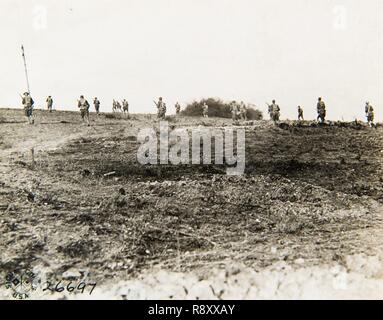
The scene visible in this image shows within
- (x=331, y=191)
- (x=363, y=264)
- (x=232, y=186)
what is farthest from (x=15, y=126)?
(x=363, y=264)

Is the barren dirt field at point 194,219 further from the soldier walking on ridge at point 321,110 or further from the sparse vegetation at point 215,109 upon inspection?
the sparse vegetation at point 215,109

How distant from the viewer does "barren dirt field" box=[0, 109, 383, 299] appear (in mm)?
8375

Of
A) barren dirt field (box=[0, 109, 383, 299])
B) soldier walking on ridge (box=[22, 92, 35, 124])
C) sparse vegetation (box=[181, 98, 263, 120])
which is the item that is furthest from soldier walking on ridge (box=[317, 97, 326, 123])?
sparse vegetation (box=[181, 98, 263, 120])

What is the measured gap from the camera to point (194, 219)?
11.0m

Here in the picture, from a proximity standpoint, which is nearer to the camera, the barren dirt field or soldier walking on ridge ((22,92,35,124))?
the barren dirt field

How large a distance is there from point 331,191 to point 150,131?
7683mm

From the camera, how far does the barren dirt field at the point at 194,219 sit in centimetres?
838

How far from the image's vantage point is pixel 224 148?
52.0 feet

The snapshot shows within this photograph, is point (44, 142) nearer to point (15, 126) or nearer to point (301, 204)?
point (15, 126)

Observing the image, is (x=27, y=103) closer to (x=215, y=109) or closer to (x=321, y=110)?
(x=321, y=110)

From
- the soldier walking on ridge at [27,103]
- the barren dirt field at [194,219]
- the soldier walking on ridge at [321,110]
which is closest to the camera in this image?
the barren dirt field at [194,219]

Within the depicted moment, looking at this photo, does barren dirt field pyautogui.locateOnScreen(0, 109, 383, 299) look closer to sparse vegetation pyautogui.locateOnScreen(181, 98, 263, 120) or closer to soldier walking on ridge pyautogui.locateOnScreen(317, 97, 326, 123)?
soldier walking on ridge pyautogui.locateOnScreen(317, 97, 326, 123)

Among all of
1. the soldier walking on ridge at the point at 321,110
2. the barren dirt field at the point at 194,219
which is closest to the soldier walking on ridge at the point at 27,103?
the barren dirt field at the point at 194,219

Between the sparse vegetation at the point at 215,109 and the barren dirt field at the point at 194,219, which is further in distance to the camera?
the sparse vegetation at the point at 215,109
